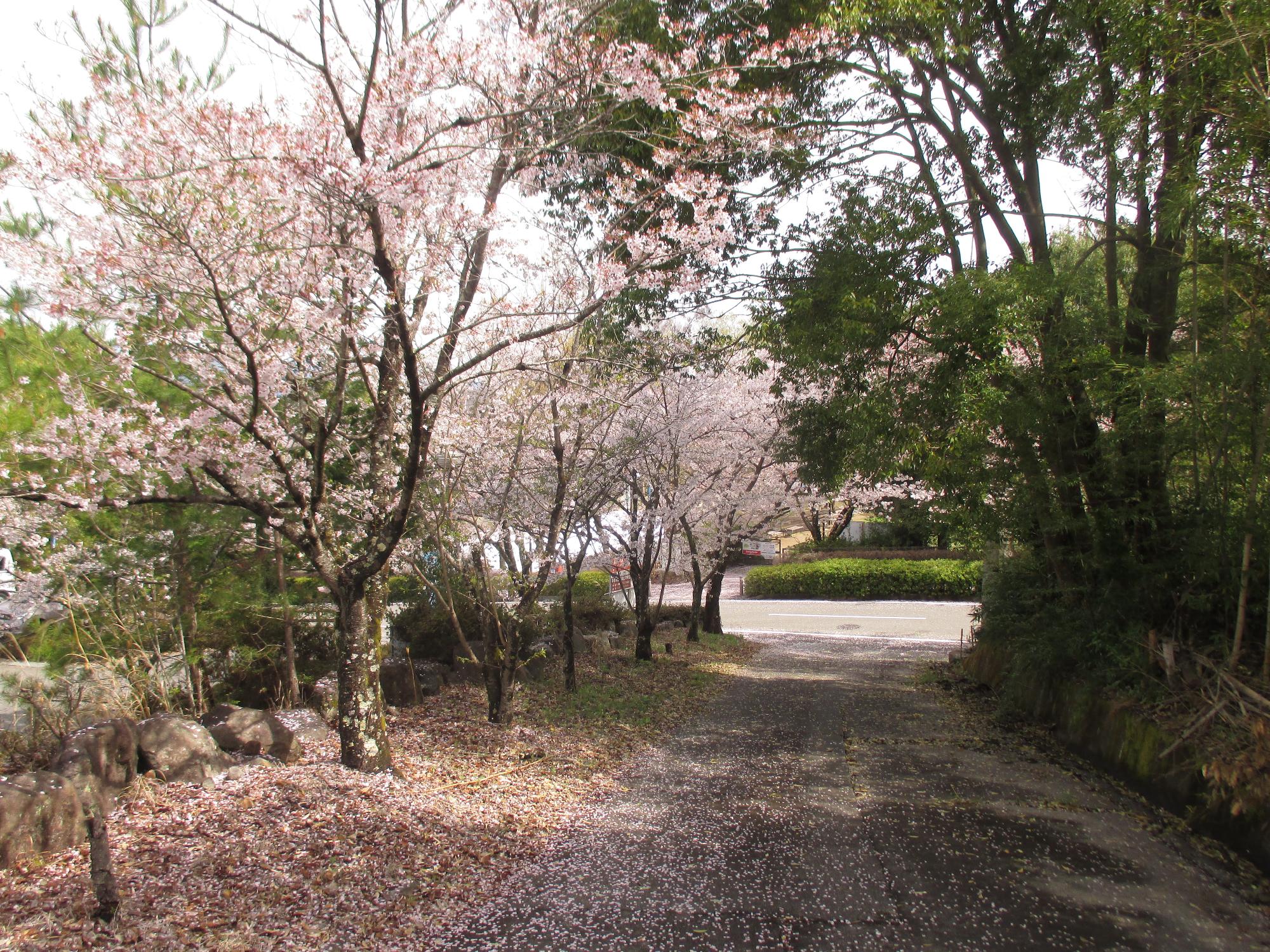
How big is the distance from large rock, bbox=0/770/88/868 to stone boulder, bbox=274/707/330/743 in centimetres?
181

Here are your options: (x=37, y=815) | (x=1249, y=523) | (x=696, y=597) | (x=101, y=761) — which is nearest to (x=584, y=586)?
(x=696, y=597)

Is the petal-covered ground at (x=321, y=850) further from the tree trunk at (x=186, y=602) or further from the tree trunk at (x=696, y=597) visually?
the tree trunk at (x=696, y=597)

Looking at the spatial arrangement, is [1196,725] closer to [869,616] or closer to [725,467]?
[725,467]

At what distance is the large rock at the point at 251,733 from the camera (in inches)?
183

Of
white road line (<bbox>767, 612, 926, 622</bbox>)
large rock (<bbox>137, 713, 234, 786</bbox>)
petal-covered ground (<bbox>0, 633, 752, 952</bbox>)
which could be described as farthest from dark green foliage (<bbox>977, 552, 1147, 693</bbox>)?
white road line (<bbox>767, 612, 926, 622</bbox>)

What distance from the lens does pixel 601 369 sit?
24.0 ft

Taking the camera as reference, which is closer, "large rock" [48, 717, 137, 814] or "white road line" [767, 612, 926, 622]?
"large rock" [48, 717, 137, 814]

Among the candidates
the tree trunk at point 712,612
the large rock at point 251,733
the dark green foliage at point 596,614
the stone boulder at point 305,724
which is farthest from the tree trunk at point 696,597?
the large rock at point 251,733

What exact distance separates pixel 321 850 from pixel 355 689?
1.13 meters

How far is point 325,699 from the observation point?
6090 mm

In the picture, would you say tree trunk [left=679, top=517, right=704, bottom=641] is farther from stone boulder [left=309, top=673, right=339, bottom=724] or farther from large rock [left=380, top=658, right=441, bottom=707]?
stone boulder [left=309, top=673, right=339, bottom=724]

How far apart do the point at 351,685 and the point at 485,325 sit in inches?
101

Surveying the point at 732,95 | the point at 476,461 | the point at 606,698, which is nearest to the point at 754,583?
the point at 606,698

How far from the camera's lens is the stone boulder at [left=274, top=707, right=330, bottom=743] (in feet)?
17.6
